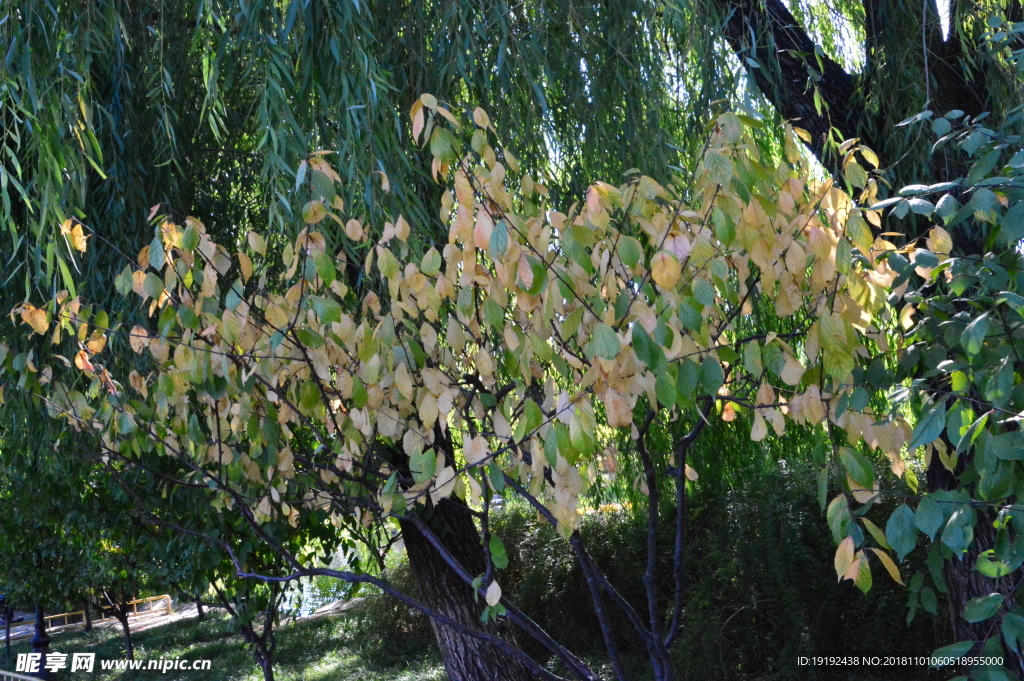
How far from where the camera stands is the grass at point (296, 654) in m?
9.02

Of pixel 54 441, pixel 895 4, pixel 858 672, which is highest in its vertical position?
pixel 895 4

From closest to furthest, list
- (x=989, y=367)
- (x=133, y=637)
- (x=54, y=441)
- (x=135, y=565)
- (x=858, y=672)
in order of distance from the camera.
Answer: (x=989, y=367) → (x=54, y=441) → (x=858, y=672) → (x=135, y=565) → (x=133, y=637)

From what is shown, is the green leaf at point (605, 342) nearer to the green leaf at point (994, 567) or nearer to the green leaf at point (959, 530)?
the green leaf at point (959, 530)

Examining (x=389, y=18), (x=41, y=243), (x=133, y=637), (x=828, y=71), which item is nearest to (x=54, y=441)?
(x=41, y=243)

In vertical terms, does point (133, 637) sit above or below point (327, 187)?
below

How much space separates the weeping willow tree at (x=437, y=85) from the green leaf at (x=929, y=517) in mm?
1338

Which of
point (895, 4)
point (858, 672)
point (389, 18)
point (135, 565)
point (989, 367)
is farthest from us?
point (135, 565)

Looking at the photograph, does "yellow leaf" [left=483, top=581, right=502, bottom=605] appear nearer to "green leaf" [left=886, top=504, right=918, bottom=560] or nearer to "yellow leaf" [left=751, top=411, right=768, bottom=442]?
"yellow leaf" [left=751, top=411, right=768, bottom=442]

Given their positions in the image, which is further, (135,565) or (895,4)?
(135,565)

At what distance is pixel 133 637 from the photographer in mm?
13555

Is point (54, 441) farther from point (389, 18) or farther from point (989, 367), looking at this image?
point (989, 367)

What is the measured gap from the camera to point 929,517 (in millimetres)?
1786

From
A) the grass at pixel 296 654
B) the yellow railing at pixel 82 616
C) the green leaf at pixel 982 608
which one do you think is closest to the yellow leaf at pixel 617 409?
the green leaf at pixel 982 608

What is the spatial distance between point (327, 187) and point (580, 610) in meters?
6.97
